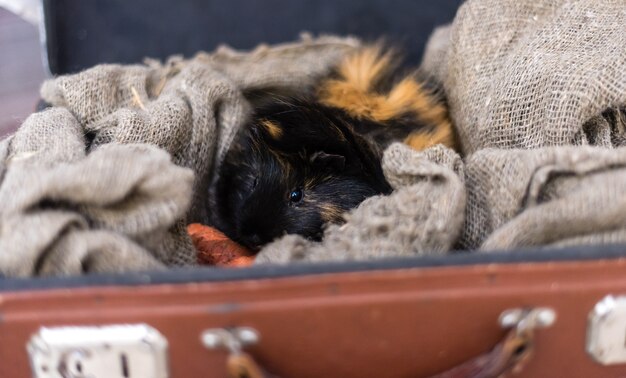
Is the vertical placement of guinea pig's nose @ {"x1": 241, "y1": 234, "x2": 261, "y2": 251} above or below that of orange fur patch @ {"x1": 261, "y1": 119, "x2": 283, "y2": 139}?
below

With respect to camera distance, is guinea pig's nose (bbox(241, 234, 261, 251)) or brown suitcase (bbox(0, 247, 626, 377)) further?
guinea pig's nose (bbox(241, 234, 261, 251))

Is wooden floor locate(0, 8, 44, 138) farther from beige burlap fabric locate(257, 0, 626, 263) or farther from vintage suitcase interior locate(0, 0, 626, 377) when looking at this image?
vintage suitcase interior locate(0, 0, 626, 377)

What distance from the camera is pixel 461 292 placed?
583 mm

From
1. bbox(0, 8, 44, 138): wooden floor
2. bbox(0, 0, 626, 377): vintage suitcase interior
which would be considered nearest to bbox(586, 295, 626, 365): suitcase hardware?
bbox(0, 0, 626, 377): vintage suitcase interior

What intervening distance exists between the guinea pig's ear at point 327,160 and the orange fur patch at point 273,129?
0.07 m

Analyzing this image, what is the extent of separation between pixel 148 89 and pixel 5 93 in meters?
1.01

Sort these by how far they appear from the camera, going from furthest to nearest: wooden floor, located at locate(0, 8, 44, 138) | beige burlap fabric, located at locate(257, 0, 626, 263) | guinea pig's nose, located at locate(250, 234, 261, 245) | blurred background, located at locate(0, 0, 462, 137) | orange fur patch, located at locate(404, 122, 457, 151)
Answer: wooden floor, located at locate(0, 8, 44, 138), blurred background, located at locate(0, 0, 462, 137), orange fur patch, located at locate(404, 122, 457, 151), guinea pig's nose, located at locate(250, 234, 261, 245), beige burlap fabric, located at locate(257, 0, 626, 263)

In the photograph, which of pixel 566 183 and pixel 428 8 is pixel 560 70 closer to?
pixel 566 183

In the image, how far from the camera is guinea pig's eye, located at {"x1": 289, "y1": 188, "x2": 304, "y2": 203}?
39.6 inches

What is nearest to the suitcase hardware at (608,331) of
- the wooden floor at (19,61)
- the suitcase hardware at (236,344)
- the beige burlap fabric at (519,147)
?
the beige burlap fabric at (519,147)

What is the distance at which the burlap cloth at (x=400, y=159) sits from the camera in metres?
0.66

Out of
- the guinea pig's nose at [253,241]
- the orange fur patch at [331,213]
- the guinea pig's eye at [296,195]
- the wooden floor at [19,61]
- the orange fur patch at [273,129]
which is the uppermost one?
the wooden floor at [19,61]

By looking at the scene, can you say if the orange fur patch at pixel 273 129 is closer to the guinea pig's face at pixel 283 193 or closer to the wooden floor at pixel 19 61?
the guinea pig's face at pixel 283 193

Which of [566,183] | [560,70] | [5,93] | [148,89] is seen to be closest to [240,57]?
[148,89]
